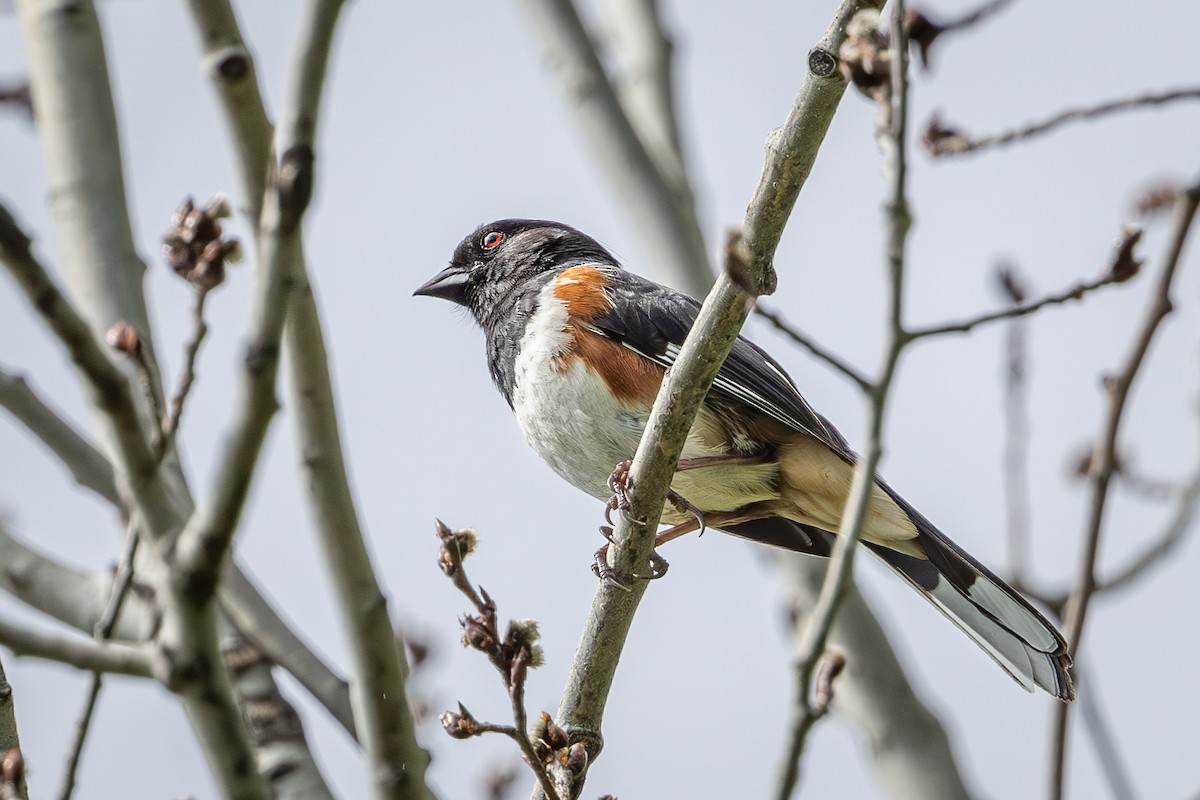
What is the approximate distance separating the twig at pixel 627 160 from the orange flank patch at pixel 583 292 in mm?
1099

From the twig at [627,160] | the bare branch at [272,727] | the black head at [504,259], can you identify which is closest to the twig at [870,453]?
the bare branch at [272,727]

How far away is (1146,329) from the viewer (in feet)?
10.2

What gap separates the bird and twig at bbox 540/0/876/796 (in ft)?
2.17

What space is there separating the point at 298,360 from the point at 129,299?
1179 mm

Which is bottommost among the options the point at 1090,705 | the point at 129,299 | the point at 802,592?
the point at 1090,705

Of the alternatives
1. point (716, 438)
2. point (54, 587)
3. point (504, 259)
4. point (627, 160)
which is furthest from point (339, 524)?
point (627, 160)

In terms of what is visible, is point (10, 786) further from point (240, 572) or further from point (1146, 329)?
point (1146, 329)

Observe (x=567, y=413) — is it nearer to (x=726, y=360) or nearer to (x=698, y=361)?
(x=726, y=360)

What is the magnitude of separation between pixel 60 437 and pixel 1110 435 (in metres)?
2.51

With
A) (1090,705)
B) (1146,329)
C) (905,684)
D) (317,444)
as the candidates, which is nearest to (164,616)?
(317,444)

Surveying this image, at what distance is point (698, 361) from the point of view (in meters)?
2.82

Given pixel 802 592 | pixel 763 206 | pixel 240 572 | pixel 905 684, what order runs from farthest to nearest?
pixel 802 592 → pixel 905 684 → pixel 240 572 → pixel 763 206

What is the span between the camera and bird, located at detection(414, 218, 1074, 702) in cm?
398

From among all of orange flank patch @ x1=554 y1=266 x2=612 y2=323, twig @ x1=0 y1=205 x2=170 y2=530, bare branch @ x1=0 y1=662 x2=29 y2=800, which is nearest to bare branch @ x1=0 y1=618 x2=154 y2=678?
twig @ x1=0 y1=205 x2=170 y2=530
